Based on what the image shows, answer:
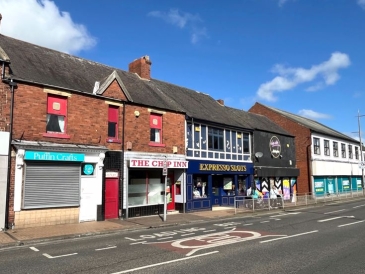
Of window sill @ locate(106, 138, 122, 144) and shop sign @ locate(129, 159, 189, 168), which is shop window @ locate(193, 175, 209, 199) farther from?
window sill @ locate(106, 138, 122, 144)

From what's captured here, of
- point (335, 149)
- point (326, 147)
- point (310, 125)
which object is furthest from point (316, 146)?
point (335, 149)

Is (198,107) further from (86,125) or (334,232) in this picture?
(334,232)

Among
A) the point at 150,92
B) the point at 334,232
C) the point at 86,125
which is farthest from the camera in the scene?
the point at 150,92

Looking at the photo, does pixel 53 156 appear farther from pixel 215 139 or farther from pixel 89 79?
pixel 215 139

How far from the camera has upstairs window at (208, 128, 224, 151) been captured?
73.4ft

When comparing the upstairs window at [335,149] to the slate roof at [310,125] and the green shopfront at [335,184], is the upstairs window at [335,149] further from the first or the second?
the green shopfront at [335,184]

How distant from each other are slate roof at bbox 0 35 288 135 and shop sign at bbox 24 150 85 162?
3040mm

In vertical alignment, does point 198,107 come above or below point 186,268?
above

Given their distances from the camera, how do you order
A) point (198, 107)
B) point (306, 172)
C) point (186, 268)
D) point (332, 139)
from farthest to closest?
1. point (332, 139)
2. point (306, 172)
3. point (198, 107)
4. point (186, 268)

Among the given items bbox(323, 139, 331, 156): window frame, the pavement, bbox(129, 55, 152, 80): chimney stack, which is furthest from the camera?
bbox(323, 139, 331, 156): window frame

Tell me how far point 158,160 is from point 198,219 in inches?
151

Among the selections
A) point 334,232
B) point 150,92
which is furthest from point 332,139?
point 334,232

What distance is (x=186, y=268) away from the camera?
23.8 ft

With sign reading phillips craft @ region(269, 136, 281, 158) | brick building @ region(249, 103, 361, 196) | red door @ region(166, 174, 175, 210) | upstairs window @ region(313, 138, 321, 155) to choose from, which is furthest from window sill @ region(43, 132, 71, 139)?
upstairs window @ region(313, 138, 321, 155)
